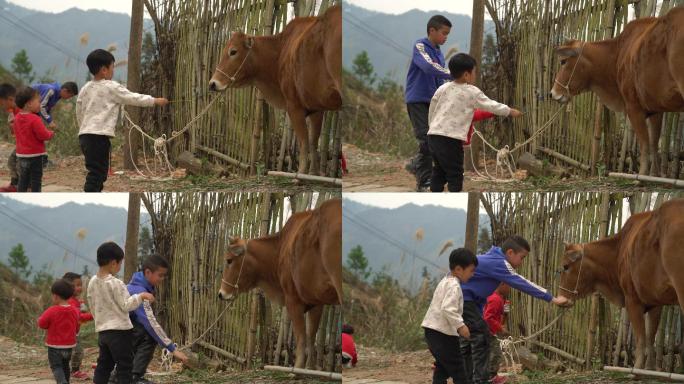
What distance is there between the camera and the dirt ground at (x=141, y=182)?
10.5 m

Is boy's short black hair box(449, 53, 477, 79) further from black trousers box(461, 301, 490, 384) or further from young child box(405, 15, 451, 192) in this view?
black trousers box(461, 301, 490, 384)

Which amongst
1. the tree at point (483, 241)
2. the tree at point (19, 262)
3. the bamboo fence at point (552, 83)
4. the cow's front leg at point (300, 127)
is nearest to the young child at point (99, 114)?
the cow's front leg at point (300, 127)

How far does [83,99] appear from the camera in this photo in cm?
1020

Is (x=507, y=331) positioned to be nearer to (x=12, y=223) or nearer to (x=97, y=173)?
(x=97, y=173)

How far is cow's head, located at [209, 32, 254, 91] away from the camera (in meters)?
10.3

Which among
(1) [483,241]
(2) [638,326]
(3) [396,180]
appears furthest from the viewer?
(1) [483,241]

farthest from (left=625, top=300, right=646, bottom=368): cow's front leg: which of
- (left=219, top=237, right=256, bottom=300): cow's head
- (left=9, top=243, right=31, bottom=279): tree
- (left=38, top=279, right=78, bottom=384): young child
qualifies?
(left=9, top=243, right=31, bottom=279): tree

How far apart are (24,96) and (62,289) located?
1.38 m

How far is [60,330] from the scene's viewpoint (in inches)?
407

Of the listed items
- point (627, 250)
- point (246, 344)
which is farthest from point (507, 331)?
point (246, 344)

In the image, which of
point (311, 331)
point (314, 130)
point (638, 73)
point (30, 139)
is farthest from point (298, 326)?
point (638, 73)

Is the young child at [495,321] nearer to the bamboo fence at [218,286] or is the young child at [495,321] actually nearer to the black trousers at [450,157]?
the black trousers at [450,157]

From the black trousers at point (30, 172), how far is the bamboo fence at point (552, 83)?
10.7 feet

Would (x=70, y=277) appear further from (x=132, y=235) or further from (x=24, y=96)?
(x=24, y=96)
